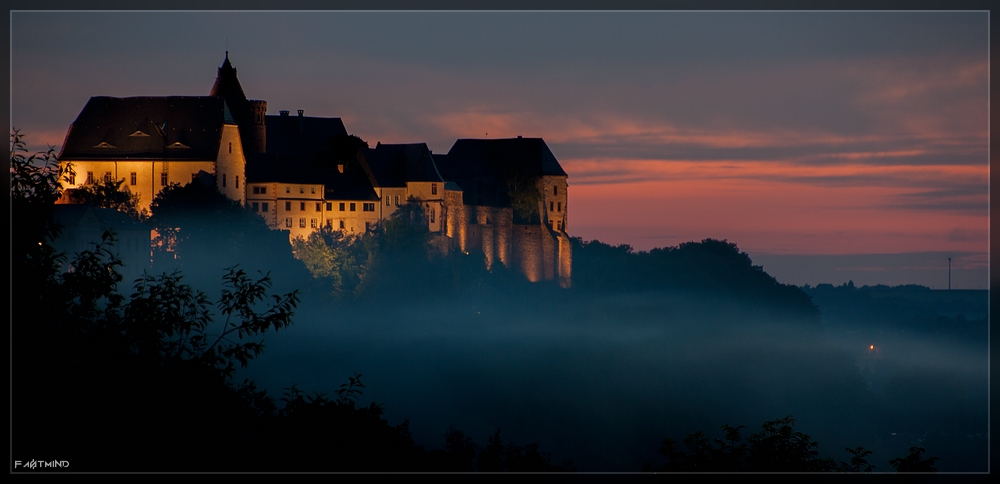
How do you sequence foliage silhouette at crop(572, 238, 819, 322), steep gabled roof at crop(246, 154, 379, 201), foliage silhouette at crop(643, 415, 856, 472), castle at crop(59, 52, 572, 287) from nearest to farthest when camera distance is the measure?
1. foliage silhouette at crop(643, 415, 856, 472)
2. castle at crop(59, 52, 572, 287)
3. steep gabled roof at crop(246, 154, 379, 201)
4. foliage silhouette at crop(572, 238, 819, 322)

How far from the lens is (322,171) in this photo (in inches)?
3479

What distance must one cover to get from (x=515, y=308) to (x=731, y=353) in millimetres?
37612

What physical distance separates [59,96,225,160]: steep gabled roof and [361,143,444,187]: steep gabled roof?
1104 centimetres

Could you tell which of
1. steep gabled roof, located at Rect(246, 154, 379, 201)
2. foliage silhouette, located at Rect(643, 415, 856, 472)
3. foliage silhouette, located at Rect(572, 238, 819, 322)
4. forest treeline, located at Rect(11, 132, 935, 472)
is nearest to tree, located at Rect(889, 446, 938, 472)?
forest treeline, located at Rect(11, 132, 935, 472)

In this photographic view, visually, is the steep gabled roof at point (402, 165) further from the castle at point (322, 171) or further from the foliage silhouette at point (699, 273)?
the foliage silhouette at point (699, 273)

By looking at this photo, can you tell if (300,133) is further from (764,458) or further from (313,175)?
(764,458)

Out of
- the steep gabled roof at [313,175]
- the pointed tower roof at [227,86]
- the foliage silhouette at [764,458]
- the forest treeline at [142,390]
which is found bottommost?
the foliage silhouette at [764,458]

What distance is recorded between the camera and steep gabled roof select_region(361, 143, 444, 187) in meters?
89.9

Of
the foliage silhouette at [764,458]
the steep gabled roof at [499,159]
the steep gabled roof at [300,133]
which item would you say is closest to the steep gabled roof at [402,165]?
the steep gabled roof at [300,133]

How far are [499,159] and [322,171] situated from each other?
16.3 m

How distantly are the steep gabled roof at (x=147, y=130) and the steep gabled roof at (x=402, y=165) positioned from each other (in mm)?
11040

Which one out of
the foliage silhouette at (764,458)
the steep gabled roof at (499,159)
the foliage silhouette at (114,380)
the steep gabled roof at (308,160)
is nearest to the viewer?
the foliage silhouette at (114,380)

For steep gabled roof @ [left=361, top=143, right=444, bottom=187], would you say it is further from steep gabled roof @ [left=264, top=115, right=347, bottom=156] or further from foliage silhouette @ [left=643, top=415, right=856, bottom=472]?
foliage silhouette @ [left=643, top=415, right=856, bottom=472]

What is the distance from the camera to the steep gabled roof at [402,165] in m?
89.9
